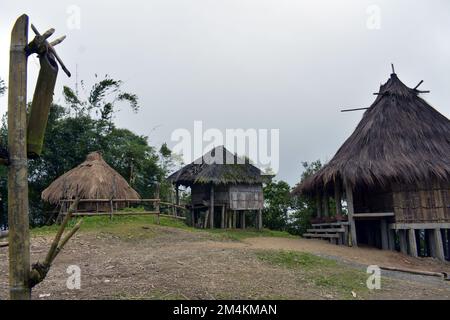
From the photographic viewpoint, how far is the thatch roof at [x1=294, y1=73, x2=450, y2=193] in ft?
47.5

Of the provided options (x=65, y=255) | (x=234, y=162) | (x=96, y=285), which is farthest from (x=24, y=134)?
(x=234, y=162)

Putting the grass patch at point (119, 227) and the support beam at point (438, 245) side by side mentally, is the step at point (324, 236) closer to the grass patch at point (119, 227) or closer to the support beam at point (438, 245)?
the grass patch at point (119, 227)

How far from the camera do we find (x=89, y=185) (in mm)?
18141

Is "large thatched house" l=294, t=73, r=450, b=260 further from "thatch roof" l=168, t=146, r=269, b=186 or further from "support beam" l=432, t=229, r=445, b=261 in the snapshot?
"thatch roof" l=168, t=146, r=269, b=186

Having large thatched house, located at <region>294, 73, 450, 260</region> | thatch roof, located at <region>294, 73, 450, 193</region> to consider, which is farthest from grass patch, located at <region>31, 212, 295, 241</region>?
thatch roof, located at <region>294, 73, 450, 193</region>

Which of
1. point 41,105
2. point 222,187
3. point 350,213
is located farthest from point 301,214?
point 41,105

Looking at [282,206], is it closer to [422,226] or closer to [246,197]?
[246,197]

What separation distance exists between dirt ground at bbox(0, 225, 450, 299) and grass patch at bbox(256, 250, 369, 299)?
0.24 ft

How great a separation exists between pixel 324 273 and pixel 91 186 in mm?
12517

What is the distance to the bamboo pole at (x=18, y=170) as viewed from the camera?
2285 millimetres

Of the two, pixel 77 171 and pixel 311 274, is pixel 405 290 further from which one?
pixel 77 171

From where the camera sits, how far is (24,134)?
2426 millimetres

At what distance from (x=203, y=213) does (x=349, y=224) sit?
34.6 feet

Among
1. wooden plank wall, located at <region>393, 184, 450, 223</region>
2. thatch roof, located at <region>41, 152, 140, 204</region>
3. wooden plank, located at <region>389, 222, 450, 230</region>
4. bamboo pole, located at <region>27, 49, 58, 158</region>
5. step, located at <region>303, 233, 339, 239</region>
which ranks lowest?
step, located at <region>303, 233, 339, 239</region>
